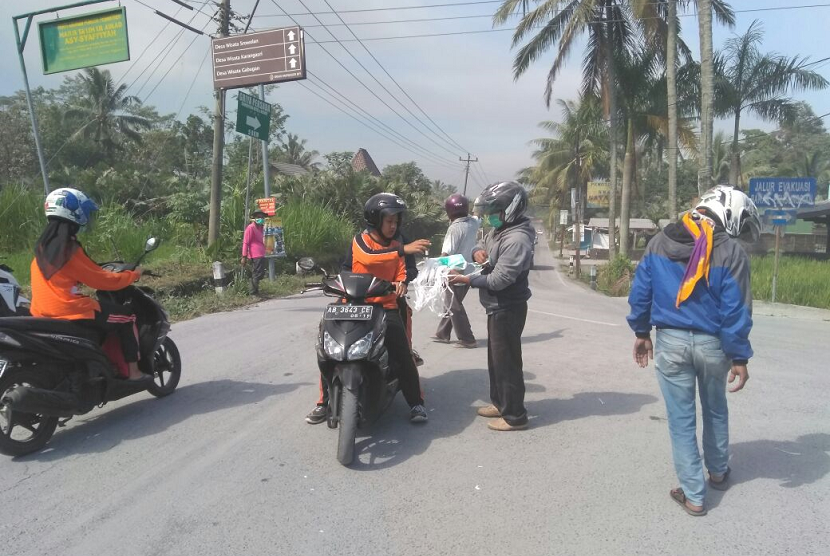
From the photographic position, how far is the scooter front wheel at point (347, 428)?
3760 mm

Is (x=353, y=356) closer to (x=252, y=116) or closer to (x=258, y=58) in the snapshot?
(x=252, y=116)

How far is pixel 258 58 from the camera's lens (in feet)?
45.3

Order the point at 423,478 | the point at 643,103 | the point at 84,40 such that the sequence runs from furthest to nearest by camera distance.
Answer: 1. the point at 643,103
2. the point at 84,40
3. the point at 423,478

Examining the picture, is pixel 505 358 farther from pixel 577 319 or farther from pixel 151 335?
pixel 577 319

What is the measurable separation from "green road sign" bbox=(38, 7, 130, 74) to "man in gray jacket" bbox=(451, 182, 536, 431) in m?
8.52

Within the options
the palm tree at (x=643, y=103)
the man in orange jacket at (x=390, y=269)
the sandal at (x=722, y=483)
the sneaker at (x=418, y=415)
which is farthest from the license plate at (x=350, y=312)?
the palm tree at (x=643, y=103)

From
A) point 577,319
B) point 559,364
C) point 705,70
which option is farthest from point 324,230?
point 559,364

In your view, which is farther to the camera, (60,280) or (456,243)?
(456,243)

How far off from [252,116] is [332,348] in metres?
10.7

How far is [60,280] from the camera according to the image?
13.6 ft

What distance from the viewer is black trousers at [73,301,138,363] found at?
4407 mm

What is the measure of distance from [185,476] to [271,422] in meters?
0.97

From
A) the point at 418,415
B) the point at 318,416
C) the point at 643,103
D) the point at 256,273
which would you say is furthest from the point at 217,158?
the point at 643,103

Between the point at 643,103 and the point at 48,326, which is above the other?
the point at 643,103
